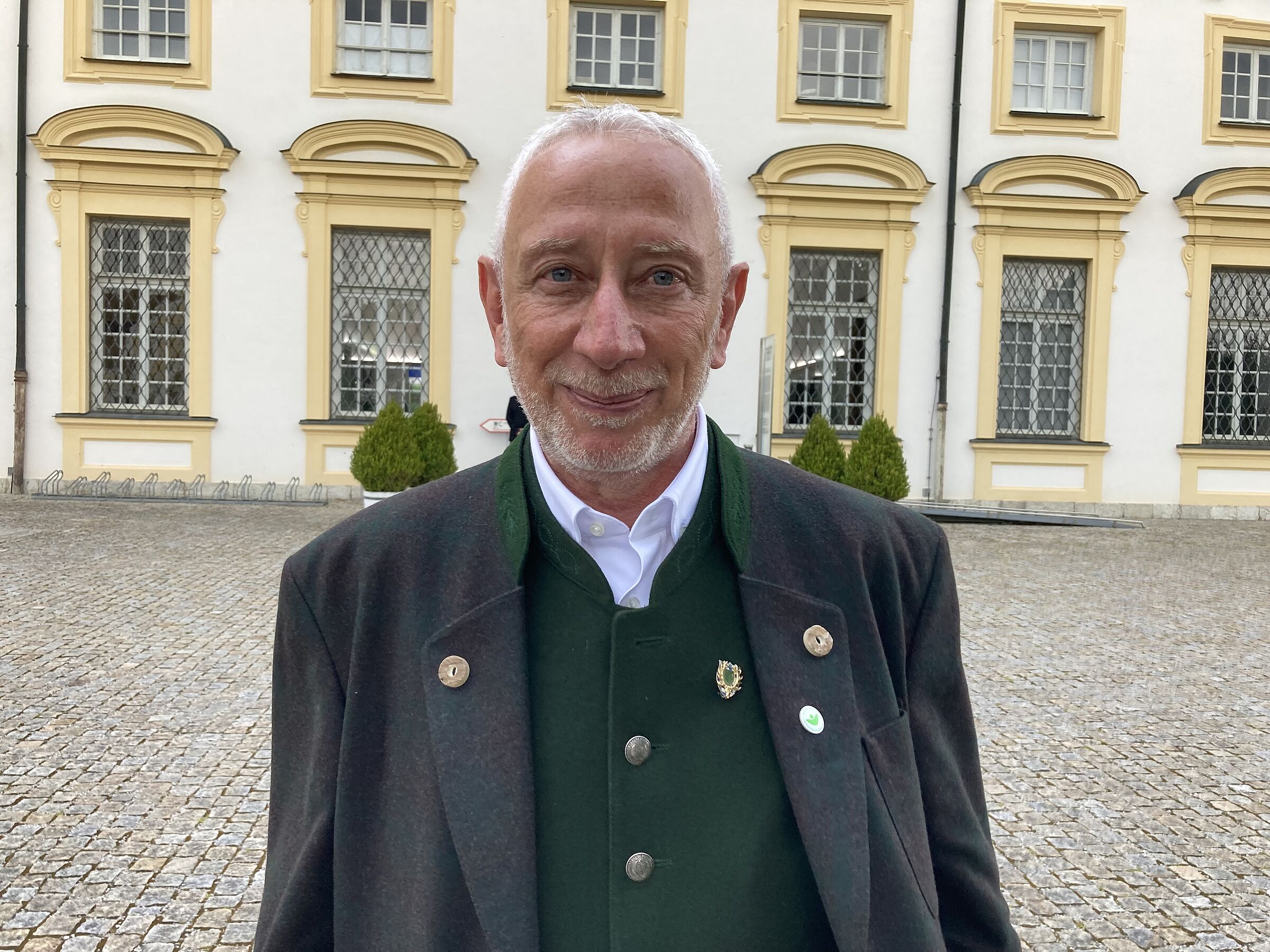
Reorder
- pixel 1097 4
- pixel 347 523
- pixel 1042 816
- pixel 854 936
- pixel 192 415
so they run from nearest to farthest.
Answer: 1. pixel 854 936
2. pixel 347 523
3. pixel 1042 816
4. pixel 192 415
5. pixel 1097 4

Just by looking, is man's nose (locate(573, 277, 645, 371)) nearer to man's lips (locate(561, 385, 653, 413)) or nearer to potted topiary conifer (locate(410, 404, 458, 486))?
man's lips (locate(561, 385, 653, 413))

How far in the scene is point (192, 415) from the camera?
14883 mm

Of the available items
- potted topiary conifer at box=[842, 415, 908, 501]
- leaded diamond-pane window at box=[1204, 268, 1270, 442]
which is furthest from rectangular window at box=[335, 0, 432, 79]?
leaded diamond-pane window at box=[1204, 268, 1270, 442]

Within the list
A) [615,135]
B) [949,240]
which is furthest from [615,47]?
[615,135]

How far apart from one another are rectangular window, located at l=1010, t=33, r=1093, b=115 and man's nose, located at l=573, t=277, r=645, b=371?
1634cm

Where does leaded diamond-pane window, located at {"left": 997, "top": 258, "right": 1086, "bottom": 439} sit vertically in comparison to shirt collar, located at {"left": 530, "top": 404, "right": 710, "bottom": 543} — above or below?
above

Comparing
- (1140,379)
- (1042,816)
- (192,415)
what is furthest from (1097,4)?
(1042,816)

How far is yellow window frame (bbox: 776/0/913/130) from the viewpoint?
15.5 meters

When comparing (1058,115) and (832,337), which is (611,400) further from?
(1058,115)

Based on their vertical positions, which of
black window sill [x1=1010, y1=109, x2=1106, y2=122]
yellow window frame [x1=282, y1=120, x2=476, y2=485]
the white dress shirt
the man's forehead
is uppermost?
black window sill [x1=1010, y1=109, x2=1106, y2=122]

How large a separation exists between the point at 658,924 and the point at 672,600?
1.30ft

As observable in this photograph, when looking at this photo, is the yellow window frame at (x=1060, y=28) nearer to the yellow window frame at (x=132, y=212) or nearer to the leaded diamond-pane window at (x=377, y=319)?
the leaded diamond-pane window at (x=377, y=319)

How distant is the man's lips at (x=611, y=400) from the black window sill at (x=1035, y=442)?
15.2 meters

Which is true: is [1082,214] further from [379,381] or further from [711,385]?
→ [379,381]
